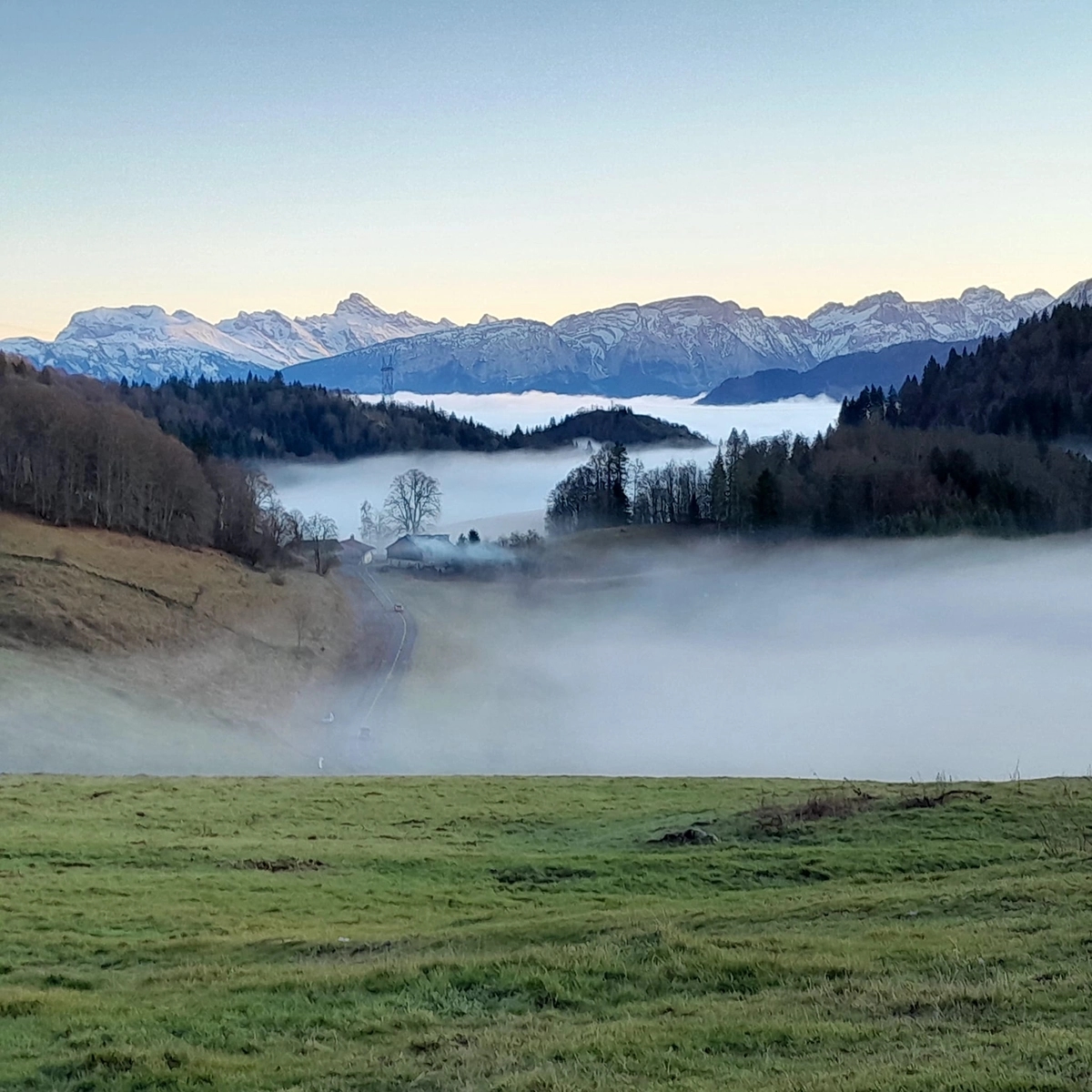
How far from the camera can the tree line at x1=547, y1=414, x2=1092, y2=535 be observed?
14600 centimetres

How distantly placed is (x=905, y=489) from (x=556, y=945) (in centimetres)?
14320

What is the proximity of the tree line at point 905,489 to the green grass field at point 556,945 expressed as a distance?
11779cm

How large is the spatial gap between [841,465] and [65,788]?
5189 inches

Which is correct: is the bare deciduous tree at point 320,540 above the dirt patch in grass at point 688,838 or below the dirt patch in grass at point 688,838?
above

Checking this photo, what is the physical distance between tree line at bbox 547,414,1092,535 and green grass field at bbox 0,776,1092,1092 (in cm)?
11779

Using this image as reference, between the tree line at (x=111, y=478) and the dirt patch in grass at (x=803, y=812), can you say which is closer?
the dirt patch in grass at (x=803, y=812)

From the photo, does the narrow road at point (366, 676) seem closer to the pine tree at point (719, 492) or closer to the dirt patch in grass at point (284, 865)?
the dirt patch in grass at point (284, 865)

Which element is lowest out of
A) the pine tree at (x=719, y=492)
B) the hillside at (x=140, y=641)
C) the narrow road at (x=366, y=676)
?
the narrow road at (x=366, y=676)

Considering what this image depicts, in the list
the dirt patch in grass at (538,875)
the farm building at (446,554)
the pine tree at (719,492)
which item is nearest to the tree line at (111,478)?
the farm building at (446,554)

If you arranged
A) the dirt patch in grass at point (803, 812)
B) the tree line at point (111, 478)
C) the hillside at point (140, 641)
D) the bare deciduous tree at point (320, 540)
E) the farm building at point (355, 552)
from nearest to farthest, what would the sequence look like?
the dirt patch in grass at point (803, 812), the hillside at point (140, 641), the tree line at point (111, 478), the bare deciduous tree at point (320, 540), the farm building at point (355, 552)

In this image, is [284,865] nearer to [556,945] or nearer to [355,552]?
[556,945]

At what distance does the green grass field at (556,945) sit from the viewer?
11570 millimetres

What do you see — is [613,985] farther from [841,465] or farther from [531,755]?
[841,465]

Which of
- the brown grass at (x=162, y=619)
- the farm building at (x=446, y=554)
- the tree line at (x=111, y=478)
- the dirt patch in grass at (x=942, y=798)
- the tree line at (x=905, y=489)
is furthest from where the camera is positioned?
the farm building at (x=446, y=554)
